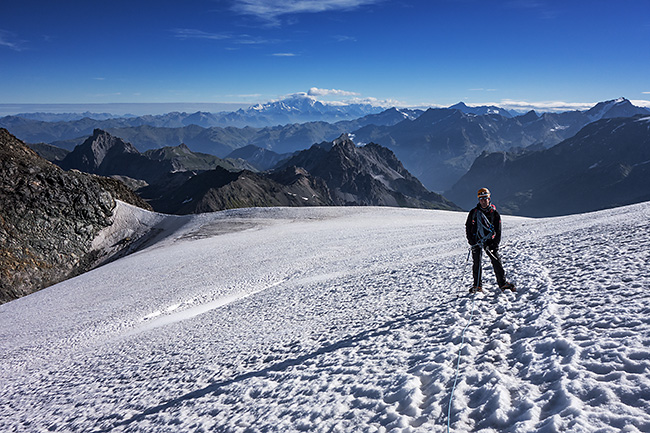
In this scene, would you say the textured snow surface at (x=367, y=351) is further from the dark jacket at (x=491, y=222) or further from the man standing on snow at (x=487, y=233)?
the dark jacket at (x=491, y=222)

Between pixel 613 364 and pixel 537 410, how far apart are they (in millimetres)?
1921

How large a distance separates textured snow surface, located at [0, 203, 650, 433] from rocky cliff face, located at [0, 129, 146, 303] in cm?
3070

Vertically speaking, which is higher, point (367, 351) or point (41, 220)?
point (367, 351)

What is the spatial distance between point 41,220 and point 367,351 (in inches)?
2631

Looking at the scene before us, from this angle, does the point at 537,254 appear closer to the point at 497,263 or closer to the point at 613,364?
the point at 497,263

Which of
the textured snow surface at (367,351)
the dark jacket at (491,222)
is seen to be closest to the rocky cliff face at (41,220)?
the textured snow surface at (367,351)

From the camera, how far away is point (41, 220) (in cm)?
5700

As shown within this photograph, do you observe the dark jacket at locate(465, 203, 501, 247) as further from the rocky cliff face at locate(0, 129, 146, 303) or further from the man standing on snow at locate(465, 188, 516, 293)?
the rocky cliff face at locate(0, 129, 146, 303)

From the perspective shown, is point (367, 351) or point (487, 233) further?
point (487, 233)

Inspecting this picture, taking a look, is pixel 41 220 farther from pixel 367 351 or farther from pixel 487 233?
pixel 487 233

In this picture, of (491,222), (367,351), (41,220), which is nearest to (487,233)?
(491,222)

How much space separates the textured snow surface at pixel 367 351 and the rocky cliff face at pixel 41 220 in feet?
101

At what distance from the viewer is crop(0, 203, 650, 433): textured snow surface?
6.67 m

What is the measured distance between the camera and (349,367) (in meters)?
9.36
